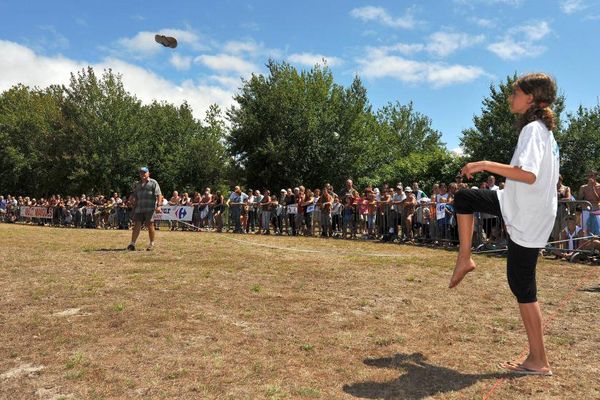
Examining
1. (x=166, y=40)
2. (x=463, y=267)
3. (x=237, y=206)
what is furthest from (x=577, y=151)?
(x=463, y=267)

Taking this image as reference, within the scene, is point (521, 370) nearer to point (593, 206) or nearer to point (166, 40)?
point (593, 206)

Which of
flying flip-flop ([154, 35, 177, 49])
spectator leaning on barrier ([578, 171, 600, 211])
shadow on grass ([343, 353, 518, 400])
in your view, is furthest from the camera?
flying flip-flop ([154, 35, 177, 49])

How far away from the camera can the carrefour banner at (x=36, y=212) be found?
101 feet

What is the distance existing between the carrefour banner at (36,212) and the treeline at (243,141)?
12.8m

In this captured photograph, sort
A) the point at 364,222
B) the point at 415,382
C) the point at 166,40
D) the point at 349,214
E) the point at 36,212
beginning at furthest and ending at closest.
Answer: the point at 36,212 → the point at 349,214 → the point at 364,222 → the point at 166,40 → the point at 415,382

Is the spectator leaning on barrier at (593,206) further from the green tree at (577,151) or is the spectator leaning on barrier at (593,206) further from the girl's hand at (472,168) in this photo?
the green tree at (577,151)

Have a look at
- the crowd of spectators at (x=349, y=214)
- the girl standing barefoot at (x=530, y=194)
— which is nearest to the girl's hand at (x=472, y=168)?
the girl standing barefoot at (x=530, y=194)

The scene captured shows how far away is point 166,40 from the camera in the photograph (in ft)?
46.5

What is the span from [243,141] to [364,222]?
2624cm

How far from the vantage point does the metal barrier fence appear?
11968 millimetres

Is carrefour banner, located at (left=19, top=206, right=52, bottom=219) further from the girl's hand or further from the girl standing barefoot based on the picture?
the girl standing barefoot

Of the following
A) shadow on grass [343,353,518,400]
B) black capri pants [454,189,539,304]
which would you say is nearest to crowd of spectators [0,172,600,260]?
black capri pants [454,189,539,304]

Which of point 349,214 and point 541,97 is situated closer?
point 541,97

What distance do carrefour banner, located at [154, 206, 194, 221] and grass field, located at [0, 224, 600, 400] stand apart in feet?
49.5
